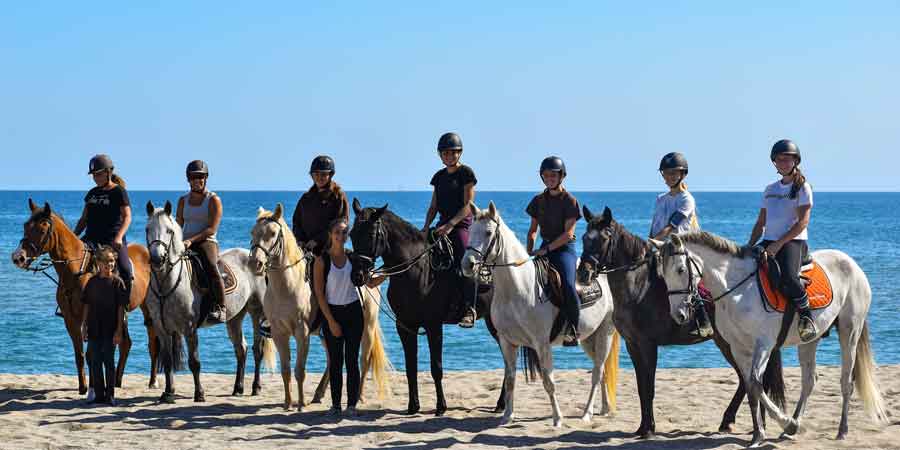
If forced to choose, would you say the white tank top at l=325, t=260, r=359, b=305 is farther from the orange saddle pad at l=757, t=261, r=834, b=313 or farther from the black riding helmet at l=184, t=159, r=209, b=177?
the orange saddle pad at l=757, t=261, r=834, b=313

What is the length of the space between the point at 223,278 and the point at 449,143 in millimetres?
3304

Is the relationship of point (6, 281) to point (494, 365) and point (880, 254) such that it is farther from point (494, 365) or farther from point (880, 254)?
point (880, 254)

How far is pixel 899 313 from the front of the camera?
29.0 meters

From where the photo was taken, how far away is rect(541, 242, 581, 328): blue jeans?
32.7 feet

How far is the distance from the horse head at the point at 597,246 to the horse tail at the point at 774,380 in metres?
1.85

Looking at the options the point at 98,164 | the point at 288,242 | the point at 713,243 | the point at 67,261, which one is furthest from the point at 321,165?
the point at 713,243

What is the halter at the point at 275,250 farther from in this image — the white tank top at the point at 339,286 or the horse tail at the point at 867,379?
the horse tail at the point at 867,379

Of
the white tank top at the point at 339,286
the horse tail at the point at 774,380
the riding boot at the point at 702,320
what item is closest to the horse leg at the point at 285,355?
the white tank top at the point at 339,286

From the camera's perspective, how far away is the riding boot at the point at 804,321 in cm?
902

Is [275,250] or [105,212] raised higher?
[105,212]

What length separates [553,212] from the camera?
10078 mm

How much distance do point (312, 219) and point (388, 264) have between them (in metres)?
0.98

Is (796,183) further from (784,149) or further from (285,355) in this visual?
(285,355)

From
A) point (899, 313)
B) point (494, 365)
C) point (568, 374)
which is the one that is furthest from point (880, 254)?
point (568, 374)
